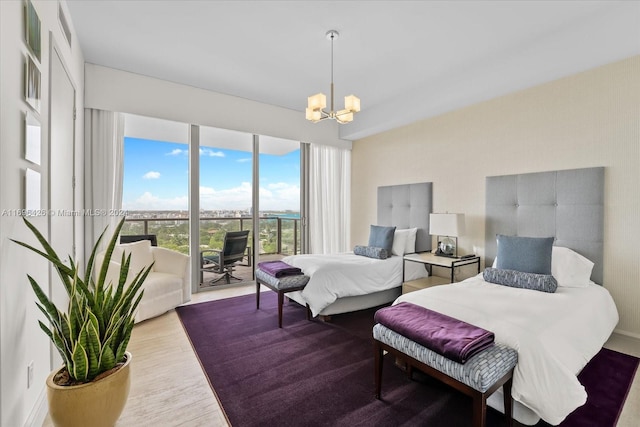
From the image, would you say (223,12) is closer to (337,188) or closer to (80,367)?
(80,367)

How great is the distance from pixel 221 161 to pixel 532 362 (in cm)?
435

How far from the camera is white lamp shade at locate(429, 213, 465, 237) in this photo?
355 centimetres

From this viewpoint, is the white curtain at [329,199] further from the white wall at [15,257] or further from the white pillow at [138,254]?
the white wall at [15,257]

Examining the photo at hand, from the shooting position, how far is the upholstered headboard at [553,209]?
2.79 m

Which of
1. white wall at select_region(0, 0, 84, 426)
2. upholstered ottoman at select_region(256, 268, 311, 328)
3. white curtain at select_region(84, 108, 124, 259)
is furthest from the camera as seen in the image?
white curtain at select_region(84, 108, 124, 259)

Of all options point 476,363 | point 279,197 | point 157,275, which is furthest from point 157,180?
point 476,363

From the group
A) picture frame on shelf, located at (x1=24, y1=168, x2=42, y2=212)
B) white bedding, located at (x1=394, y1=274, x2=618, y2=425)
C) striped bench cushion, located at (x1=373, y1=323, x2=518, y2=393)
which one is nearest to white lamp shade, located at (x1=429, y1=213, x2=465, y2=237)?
white bedding, located at (x1=394, y1=274, x2=618, y2=425)

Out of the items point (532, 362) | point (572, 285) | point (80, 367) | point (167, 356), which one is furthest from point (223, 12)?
point (572, 285)

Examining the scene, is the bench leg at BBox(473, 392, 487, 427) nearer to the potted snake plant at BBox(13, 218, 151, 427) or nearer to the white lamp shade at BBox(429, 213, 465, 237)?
the potted snake plant at BBox(13, 218, 151, 427)

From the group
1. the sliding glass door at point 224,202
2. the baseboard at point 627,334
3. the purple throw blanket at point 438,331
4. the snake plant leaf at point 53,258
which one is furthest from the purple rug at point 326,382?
the sliding glass door at point 224,202

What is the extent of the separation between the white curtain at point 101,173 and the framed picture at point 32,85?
1.97 metres

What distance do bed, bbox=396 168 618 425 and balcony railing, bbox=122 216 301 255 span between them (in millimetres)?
3065

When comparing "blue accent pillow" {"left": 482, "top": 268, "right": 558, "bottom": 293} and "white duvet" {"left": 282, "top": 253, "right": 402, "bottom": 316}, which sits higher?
"blue accent pillow" {"left": 482, "top": 268, "right": 558, "bottom": 293}

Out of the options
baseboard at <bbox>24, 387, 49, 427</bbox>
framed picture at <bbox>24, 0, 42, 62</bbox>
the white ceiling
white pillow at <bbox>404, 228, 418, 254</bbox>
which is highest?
the white ceiling
